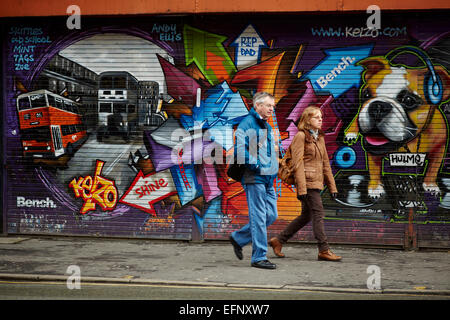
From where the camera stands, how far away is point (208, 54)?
10148mm

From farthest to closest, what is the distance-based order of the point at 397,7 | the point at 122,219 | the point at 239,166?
the point at 122,219 → the point at 397,7 → the point at 239,166

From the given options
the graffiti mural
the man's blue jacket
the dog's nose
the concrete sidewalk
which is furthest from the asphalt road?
the dog's nose

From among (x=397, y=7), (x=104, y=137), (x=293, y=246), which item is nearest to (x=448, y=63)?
(x=397, y=7)

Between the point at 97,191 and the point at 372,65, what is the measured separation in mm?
4748

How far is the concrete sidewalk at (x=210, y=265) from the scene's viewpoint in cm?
739

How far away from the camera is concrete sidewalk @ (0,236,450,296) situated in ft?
24.2

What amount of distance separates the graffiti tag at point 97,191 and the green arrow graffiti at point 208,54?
224cm

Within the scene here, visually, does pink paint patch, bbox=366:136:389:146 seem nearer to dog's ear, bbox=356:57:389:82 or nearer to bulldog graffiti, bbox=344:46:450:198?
bulldog graffiti, bbox=344:46:450:198

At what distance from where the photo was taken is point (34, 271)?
802 cm

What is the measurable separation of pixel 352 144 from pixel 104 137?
392 cm

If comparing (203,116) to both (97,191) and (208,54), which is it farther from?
(97,191)

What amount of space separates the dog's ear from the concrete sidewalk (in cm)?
262

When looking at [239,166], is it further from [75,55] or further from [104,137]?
[75,55]

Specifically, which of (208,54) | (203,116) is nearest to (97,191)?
(203,116)
